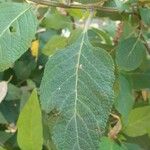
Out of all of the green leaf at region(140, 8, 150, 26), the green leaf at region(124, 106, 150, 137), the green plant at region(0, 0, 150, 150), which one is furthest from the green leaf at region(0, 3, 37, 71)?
the green leaf at region(124, 106, 150, 137)

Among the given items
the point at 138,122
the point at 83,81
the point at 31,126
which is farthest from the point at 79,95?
the point at 138,122

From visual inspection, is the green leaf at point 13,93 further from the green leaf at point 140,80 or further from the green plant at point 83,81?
the green leaf at point 140,80

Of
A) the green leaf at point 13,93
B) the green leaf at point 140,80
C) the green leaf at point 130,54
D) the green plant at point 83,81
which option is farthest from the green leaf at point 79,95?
the green leaf at point 13,93

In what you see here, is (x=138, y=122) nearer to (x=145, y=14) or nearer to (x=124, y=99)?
Result: (x=124, y=99)

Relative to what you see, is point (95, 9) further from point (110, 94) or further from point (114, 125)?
point (114, 125)

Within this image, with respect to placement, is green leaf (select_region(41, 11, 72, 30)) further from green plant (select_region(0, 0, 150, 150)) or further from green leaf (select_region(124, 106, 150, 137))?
green leaf (select_region(124, 106, 150, 137))

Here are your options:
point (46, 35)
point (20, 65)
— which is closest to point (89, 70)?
point (20, 65)
